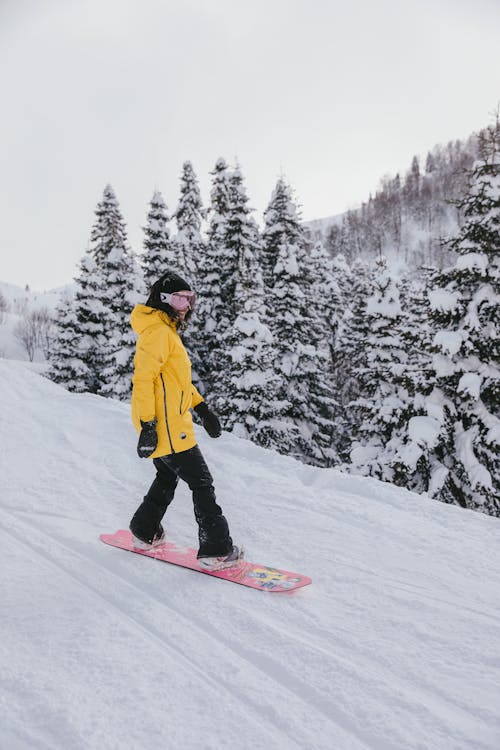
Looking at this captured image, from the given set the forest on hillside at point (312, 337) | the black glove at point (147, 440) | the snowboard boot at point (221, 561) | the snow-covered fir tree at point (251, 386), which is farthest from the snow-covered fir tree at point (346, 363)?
the black glove at point (147, 440)

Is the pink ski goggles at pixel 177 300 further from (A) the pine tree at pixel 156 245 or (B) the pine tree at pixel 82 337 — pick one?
(B) the pine tree at pixel 82 337

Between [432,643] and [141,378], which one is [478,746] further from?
[141,378]

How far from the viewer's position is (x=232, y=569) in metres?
3.49

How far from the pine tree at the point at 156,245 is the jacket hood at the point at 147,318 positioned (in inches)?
706

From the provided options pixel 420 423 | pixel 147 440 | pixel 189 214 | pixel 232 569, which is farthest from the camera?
pixel 189 214

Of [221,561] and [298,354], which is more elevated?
[298,354]

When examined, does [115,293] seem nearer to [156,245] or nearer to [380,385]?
[156,245]

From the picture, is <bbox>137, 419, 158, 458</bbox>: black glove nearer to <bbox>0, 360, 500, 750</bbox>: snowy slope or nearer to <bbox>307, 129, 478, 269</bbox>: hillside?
<bbox>0, 360, 500, 750</bbox>: snowy slope

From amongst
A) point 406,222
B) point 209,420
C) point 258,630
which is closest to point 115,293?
point 209,420

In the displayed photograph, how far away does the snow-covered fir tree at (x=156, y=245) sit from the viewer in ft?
68.9

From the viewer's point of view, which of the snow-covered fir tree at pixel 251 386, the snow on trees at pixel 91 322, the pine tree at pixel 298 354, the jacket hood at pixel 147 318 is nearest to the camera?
the jacket hood at pixel 147 318

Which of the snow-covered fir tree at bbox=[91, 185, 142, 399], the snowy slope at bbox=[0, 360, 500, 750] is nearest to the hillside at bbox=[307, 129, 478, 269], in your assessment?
the snow-covered fir tree at bbox=[91, 185, 142, 399]

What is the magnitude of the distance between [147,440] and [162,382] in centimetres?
48

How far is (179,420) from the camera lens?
3561mm
